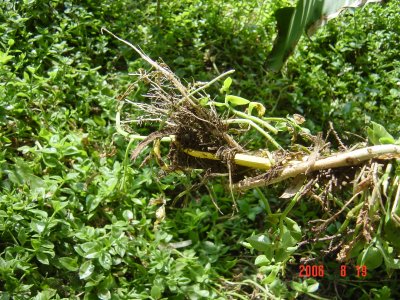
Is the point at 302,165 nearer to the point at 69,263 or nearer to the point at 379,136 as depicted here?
the point at 379,136

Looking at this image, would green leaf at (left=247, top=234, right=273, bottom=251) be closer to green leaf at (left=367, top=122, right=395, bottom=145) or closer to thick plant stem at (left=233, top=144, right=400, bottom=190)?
thick plant stem at (left=233, top=144, right=400, bottom=190)

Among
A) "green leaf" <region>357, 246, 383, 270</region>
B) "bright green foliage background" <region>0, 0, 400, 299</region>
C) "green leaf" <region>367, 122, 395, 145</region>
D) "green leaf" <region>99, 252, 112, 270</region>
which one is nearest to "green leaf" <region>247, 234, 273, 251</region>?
"bright green foliage background" <region>0, 0, 400, 299</region>

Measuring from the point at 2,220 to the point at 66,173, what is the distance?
13.2 inches

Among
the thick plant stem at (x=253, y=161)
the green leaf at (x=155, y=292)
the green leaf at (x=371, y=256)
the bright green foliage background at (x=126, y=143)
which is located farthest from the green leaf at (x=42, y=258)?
the green leaf at (x=371, y=256)

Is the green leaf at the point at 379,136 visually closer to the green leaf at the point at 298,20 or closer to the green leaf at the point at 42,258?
the green leaf at the point at 298,20

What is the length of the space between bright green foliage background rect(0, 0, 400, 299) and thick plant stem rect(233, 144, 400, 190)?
14 cm

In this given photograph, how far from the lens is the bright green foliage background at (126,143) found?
1793 mm

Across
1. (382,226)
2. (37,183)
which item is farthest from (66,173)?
(382,226)

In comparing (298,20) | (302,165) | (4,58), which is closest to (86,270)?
(302,165)

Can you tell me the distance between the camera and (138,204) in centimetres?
200

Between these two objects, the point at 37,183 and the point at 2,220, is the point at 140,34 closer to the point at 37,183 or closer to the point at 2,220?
the point at 37,183

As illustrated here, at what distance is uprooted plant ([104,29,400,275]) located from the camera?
1376 mm

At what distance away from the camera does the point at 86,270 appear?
5.74 ft

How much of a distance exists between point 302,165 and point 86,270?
2.51ft
